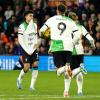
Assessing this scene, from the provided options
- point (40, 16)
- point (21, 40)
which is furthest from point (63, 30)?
point (40, 16)

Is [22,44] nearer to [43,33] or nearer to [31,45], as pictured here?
[31,45]

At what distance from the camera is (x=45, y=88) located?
19062mm

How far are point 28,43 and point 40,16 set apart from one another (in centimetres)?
1105

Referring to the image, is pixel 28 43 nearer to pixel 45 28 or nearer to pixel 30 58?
pixel 30 58

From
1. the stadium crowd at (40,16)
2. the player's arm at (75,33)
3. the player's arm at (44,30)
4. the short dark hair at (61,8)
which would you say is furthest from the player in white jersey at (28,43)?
the stadium crowd at (40,16)

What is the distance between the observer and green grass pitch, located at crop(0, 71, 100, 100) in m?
15.9

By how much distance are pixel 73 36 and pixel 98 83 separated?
18.5 feet

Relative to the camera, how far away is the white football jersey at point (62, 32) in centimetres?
1574

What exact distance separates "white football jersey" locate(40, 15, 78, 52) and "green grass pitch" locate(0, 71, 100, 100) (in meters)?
1.25

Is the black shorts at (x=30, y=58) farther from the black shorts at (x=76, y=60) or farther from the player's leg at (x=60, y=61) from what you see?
the player's leg at (x=60, y=61)

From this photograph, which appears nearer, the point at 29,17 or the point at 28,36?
the point at 29,17

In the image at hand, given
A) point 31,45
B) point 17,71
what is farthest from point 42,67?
point 31,45

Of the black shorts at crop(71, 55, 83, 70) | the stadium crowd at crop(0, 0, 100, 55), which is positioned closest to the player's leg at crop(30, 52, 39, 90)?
the black shorts at crop(71, 55, 83, 70)

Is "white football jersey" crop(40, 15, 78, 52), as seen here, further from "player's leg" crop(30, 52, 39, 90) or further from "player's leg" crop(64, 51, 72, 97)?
"player's leg" crop(30, 52, 39, 90)
